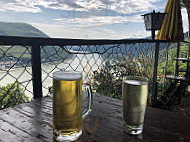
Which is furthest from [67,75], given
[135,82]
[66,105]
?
[135,82]

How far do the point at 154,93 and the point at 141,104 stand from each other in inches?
92.3

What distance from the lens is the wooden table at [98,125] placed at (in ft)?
1.73

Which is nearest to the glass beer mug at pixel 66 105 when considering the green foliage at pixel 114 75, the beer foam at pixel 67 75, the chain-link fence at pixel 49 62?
the beer foam at pixel 67 75

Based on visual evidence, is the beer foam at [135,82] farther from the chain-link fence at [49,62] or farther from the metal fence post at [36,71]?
the metal fence post at [36,71]

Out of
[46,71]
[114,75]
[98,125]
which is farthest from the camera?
[114,75]

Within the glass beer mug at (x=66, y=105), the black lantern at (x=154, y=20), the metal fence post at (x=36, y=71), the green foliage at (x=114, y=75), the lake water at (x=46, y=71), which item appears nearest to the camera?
the glass beer mug at (x=66, y=105)

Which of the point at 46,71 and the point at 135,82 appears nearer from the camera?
the point at 135,82

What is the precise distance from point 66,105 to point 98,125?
0.67 ft

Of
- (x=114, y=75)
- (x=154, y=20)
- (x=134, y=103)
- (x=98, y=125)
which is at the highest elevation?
(x=154, y=20)

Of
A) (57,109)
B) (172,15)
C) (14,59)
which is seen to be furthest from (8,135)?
(172,15)

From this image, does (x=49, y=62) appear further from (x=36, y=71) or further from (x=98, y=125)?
(x=98, y=125)

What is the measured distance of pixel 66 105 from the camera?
0.47 metres

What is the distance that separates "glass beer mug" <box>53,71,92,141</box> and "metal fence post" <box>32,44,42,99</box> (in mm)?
449

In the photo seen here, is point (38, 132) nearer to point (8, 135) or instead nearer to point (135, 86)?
point (8, 135)
